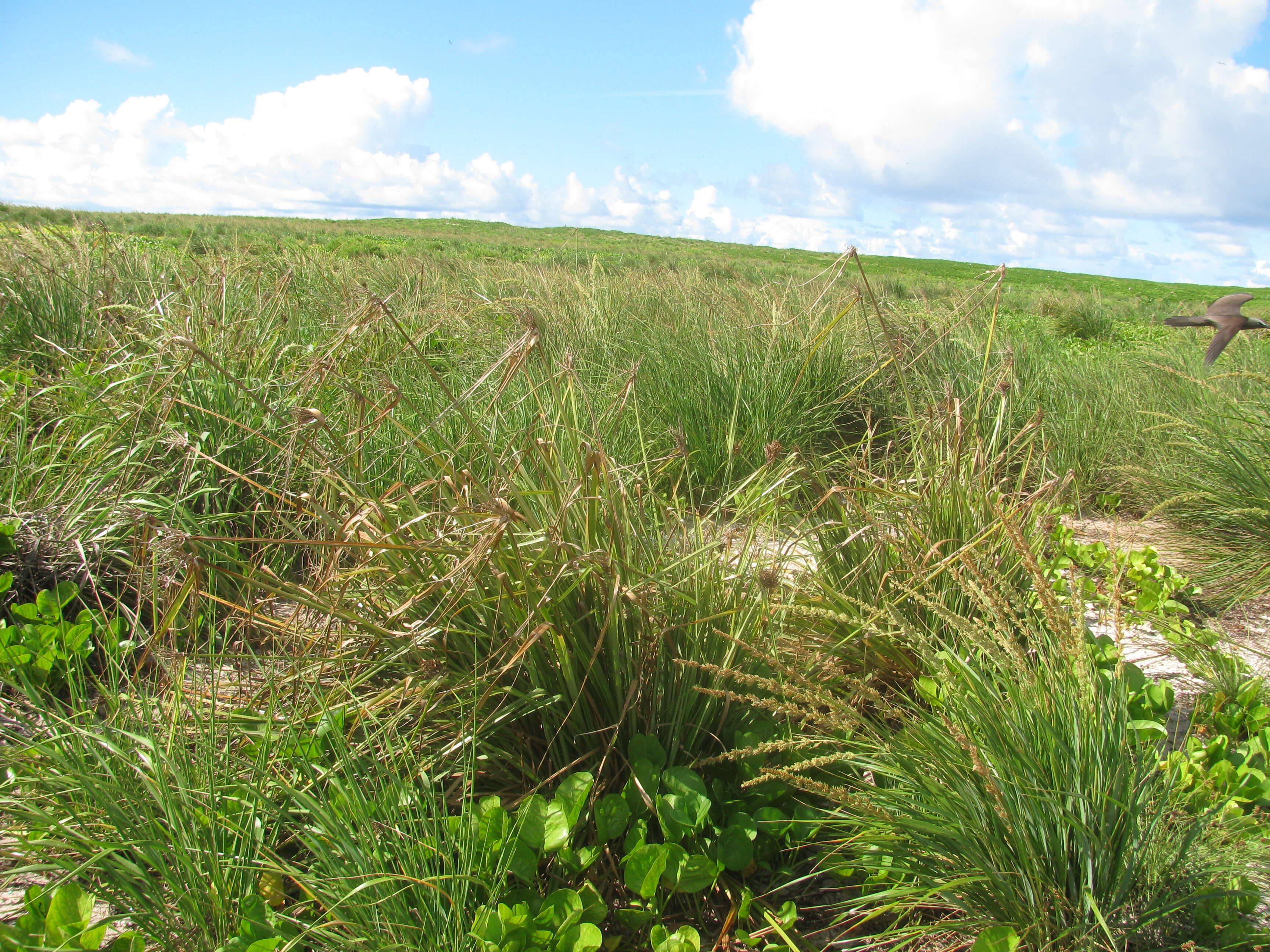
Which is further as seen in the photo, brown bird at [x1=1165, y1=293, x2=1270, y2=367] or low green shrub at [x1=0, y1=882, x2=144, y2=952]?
brown bird at [x1=1165, y1=293, x2=1270, y2=367]

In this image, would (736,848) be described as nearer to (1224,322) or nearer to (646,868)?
(646,868)

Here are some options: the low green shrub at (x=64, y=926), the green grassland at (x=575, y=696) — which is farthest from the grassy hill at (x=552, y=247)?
the low green shrub at (x=64, y=926)

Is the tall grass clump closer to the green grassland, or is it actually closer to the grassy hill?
the green grassland

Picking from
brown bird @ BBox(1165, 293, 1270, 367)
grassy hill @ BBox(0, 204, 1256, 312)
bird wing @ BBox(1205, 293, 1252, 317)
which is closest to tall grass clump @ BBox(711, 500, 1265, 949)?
brown bird @ BBox(1165, 293, 1270, 367)

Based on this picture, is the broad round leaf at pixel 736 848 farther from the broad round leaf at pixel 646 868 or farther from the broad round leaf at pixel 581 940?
the broad round leaf at pixel 581 940

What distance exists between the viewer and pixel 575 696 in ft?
5.12

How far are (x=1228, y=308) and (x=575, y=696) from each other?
2558mm

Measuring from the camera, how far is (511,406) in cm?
302

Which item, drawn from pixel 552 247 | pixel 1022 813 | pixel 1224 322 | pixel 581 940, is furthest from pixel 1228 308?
pixel 552 247

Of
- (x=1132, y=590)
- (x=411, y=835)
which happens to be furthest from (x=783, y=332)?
(x=411, y=835)

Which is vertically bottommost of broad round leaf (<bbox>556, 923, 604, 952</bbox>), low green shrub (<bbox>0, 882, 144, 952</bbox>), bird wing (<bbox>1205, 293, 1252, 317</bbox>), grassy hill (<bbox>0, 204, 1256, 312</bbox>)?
broad round leaf (<bbox>556, 923, 604, 952</bbox>)

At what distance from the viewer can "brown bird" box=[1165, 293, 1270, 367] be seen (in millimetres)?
2203

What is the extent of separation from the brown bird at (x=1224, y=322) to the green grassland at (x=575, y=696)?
1.67 feet

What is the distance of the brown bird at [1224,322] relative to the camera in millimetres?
2203
